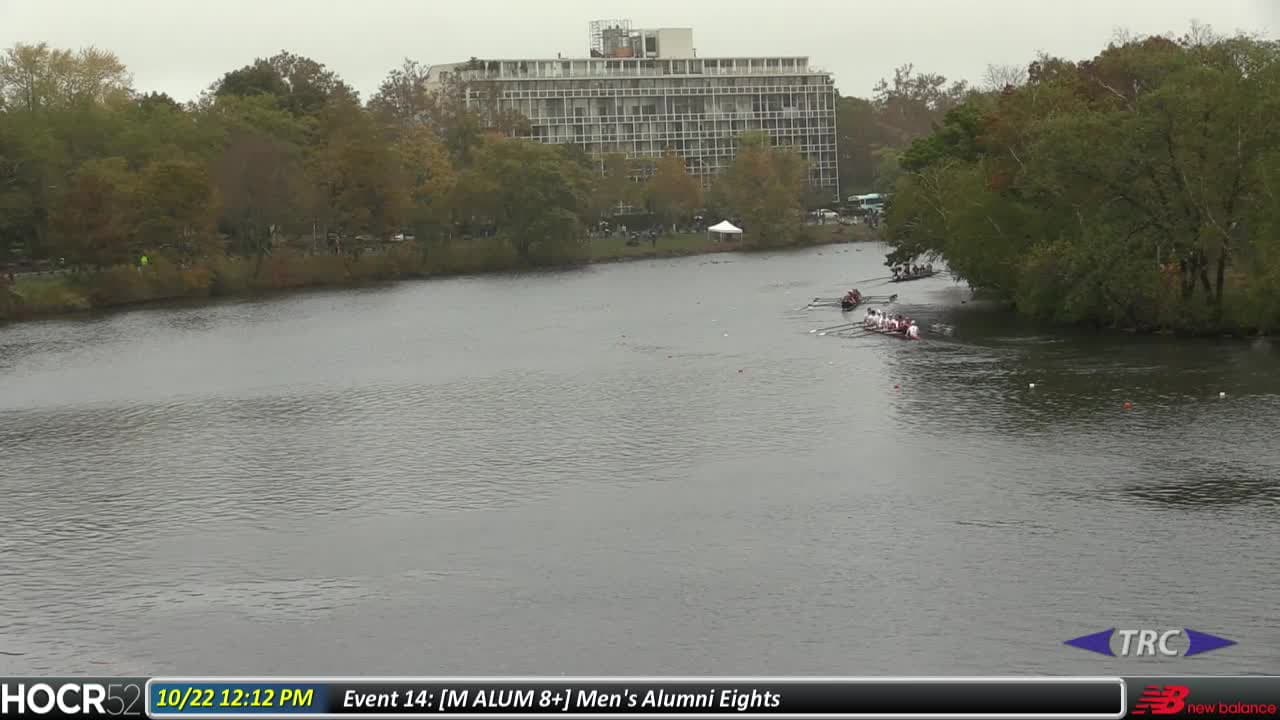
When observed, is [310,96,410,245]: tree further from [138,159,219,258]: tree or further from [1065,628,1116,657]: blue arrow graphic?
[1065,628,1116,657]: blue arrow graphic

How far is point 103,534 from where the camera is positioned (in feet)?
113

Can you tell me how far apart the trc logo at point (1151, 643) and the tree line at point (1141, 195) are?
115ft

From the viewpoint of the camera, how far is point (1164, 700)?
1545 cm

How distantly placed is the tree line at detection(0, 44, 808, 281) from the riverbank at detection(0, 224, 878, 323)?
4.41 feet

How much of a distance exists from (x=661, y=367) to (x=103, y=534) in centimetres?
3059

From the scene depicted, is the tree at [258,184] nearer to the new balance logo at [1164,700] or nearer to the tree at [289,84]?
the tree at [289,84]

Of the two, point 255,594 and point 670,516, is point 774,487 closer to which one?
point 670,516

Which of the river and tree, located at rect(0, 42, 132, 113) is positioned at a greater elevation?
tree, located at rect(0, 42, 132, 113)

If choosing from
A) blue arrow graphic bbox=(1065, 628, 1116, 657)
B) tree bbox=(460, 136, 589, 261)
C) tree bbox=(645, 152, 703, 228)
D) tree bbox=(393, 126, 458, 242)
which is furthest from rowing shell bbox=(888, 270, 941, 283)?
blue arrow graphic bbox=(1065, 628, 1116, 657)

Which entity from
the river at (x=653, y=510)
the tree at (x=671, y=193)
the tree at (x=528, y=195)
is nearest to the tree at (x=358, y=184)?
the tree at (x=528, y=195)

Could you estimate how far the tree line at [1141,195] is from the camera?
57219mm

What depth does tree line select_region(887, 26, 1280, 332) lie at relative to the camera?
5722 centimetres

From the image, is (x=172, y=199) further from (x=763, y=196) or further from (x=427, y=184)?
(x=763, y=196)

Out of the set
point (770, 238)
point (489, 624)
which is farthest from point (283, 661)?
point (770, 238)
